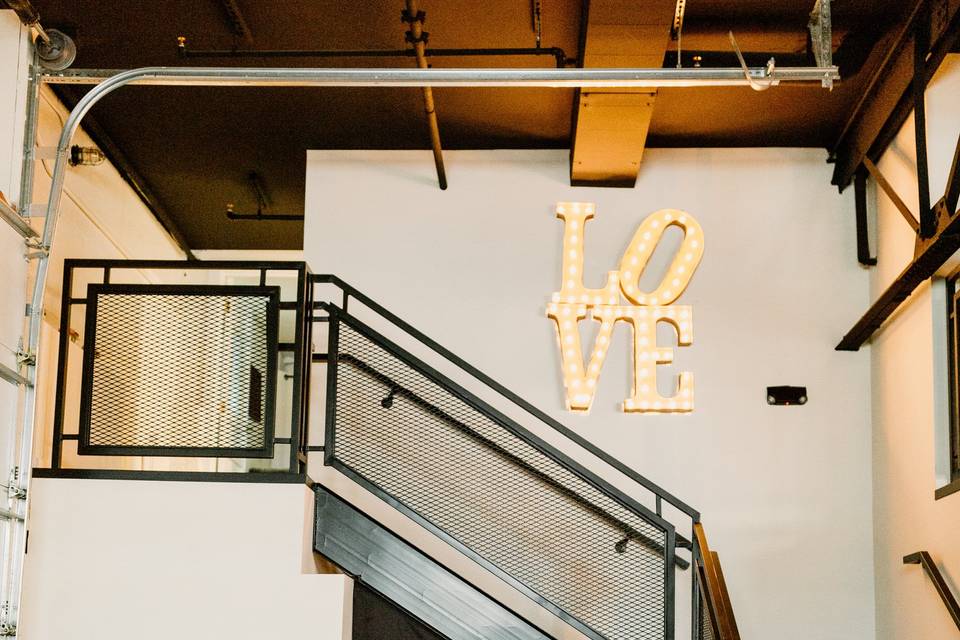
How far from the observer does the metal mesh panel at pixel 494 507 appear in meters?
6.70

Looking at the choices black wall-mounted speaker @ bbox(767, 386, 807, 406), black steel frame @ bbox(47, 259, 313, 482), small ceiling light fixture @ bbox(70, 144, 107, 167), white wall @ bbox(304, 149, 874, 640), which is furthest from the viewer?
black wall-mounted speaker @ bbox(767, 386, 807, 406)

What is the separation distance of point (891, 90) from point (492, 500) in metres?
3.70

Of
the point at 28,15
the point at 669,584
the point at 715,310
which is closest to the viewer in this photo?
the point at 28,15

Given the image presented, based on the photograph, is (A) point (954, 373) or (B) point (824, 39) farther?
(A) point (954, 373)

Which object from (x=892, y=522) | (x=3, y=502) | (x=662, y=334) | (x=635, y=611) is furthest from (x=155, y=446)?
(x=892, y=522)

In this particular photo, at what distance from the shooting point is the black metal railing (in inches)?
260

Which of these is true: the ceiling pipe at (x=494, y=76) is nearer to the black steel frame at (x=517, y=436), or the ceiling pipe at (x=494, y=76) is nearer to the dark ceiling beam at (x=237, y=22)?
the dark ceiling beam at (x=237, y=22)

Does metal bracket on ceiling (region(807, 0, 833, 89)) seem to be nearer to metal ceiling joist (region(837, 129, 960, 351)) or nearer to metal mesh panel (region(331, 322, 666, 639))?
metal ceiling joist (region(837, 129, 960, 351))

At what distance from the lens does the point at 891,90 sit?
25.7 feet

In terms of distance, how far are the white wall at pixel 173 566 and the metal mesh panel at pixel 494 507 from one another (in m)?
0.61

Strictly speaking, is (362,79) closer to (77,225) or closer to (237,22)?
(237,22)

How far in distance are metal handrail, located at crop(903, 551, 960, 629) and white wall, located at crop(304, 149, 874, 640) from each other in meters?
1.21

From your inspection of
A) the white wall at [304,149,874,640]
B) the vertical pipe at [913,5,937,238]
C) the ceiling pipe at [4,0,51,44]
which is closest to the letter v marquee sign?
the white wall at [304,149,874,640]

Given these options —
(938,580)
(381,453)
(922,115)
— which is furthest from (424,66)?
(938,580)
